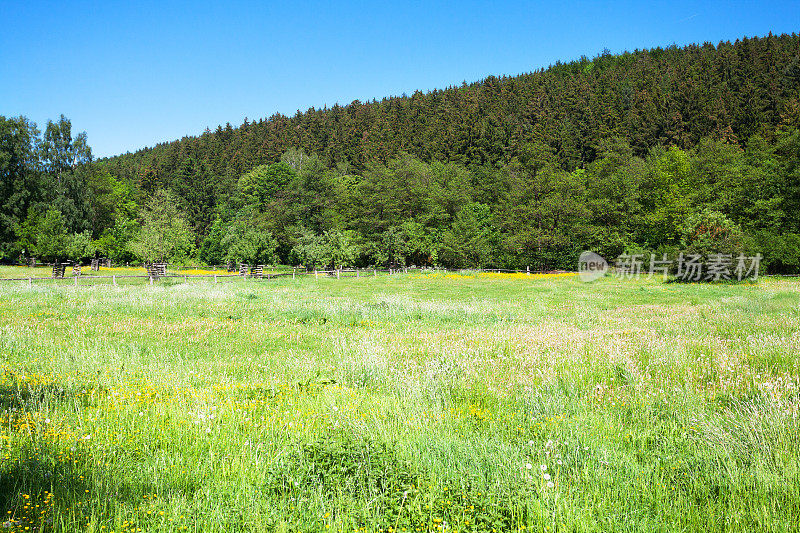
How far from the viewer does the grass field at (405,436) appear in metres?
3.28

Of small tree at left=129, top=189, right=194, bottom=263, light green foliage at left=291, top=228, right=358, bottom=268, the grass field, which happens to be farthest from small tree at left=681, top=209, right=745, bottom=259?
small tree at left=129, top=189, right=194, bottom=263

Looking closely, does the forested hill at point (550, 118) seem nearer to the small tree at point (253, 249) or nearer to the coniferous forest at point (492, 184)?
the coniferous forest at point (492, 184)

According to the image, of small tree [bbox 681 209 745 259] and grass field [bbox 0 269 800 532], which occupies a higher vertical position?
small tree [bbox 681 209 745 259]

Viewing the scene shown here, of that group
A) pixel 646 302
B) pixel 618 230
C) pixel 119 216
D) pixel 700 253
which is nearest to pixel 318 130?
pixel 119 216

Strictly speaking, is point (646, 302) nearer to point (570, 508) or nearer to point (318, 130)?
point (570, 508)

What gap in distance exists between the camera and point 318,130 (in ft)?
356

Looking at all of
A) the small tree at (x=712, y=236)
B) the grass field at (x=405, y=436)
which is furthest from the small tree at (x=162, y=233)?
the small tree at (x=712, y=236)

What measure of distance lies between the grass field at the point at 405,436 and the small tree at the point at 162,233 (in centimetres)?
5060

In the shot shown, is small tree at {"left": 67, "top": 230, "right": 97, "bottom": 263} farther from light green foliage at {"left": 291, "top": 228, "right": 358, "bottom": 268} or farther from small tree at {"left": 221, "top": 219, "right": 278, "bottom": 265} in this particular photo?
light green foliage at {"left": 291, "top": 228, "right": 358, "bottom": 268}

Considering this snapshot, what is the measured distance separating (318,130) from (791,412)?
369 ft

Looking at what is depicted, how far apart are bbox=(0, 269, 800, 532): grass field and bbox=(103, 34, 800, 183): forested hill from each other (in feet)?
234

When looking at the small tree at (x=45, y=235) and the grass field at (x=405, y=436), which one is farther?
the small tree at (x=45, y=235)

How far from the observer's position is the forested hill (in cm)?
7512

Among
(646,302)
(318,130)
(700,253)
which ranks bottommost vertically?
(646,302)
